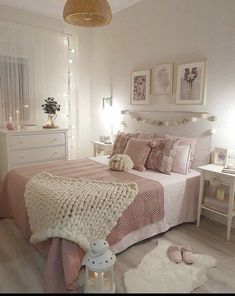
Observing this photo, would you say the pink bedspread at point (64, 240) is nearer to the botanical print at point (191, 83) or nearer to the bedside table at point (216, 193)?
the bedside table at point (216, 193)

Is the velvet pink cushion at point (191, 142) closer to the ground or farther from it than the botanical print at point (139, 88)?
closer to the ground

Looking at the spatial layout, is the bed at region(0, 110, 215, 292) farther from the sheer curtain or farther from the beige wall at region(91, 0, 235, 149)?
the sheer curtain

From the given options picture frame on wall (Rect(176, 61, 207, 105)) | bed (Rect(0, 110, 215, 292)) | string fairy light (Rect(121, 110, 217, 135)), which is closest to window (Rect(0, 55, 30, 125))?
bed (Rect(0, 110, 215, 292))

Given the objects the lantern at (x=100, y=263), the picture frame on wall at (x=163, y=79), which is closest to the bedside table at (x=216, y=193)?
the picture frame on wall at (x=163, y=79)

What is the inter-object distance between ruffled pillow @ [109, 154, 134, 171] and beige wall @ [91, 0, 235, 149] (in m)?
1.00

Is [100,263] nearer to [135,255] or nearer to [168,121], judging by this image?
[135,255]

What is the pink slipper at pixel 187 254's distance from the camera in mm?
1990

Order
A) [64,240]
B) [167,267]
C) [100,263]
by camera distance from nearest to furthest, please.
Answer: [100,263] < [64,240] < [167,267]

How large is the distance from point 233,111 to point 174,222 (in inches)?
52.6

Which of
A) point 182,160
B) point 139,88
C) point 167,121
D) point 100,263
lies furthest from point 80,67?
point 100,263

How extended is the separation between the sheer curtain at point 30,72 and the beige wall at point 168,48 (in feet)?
2.19

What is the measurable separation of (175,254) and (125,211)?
1.84 feet

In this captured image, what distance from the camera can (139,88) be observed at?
143 inches

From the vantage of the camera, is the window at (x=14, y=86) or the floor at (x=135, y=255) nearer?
the floor at (x=135, y=255)
